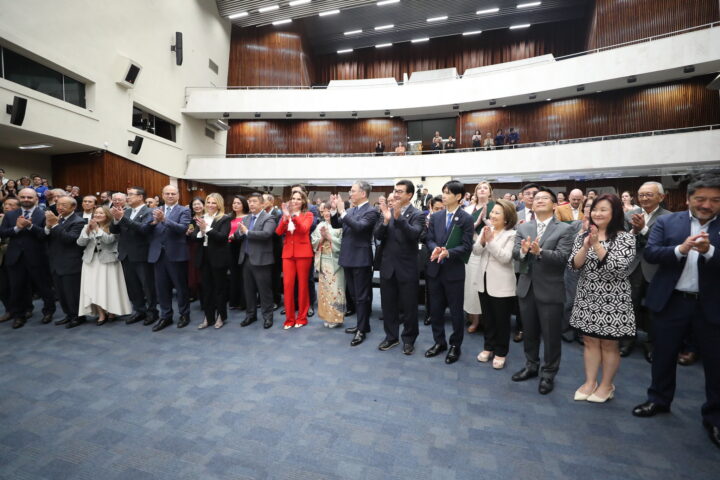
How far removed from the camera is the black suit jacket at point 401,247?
3.08 m

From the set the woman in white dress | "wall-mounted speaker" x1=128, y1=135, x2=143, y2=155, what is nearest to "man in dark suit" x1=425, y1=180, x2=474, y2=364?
the woman in white dress

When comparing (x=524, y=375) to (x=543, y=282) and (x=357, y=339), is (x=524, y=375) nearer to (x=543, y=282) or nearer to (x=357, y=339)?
(x=543, y=282)

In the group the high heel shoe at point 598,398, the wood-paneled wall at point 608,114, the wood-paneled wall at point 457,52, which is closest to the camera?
the high heel shoe at point 598,398

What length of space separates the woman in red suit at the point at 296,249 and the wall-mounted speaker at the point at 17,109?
24.2ft

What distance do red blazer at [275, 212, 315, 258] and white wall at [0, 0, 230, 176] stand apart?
7.60 m

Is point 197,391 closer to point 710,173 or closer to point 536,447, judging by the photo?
point 536,447

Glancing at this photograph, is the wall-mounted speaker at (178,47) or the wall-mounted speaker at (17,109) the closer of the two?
the wall-mounted speaker at (17,109)

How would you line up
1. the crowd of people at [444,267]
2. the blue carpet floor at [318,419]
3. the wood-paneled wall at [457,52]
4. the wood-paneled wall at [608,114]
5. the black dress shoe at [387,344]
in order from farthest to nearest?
1. the wood-paneled wall at [457,52]
2. the wood-paneled wall at [608,114]
3. the black dress shoe at [387,344]
4. the crowd of people at [444,267]
5. the blue carpet floor at [318,419]

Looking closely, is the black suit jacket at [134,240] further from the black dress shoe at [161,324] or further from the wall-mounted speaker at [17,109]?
the wall-mounted speaker at [17,109]

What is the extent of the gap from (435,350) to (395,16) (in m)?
16.3

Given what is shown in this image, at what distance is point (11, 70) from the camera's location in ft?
23.5

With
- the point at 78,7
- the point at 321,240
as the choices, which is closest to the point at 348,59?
the point at 78,7

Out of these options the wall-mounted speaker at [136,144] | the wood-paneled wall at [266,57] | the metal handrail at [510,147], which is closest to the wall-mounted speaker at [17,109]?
the wall-mounted speaker at [136,144]

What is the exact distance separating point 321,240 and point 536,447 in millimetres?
2748
